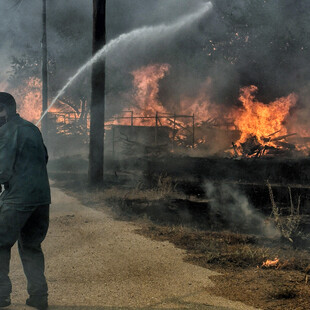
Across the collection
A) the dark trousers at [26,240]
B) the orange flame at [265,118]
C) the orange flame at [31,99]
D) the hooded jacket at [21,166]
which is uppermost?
the orange flame at [31,99]

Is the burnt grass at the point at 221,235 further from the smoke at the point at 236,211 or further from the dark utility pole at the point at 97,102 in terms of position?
the dark utility pole at the point at 97,102

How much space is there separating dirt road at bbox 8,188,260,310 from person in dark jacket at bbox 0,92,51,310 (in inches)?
12.1

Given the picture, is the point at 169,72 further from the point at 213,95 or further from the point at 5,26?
the point at 5,26

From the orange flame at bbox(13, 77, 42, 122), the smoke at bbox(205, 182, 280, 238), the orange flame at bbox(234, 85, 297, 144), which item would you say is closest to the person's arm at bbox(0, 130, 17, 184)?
the smoke at bbox(205, 182, 280, 238)

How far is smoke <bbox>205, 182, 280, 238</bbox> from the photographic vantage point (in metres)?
7.94

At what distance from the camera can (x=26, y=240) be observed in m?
3.97

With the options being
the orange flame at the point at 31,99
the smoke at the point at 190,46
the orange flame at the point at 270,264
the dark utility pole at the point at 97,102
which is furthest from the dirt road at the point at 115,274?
the orange flame at the point at 31,99

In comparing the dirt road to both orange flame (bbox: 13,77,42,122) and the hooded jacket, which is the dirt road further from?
orange flame (bbox: 13,77,42,122)

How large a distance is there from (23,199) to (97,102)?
8.99 metres

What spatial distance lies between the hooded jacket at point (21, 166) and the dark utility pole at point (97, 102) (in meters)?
8.64

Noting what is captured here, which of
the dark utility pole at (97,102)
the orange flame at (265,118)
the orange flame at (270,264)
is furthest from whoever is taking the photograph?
the orange flame at (265,118)

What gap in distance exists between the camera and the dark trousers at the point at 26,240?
382cm

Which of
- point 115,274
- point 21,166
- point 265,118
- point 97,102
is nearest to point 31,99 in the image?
point 265,118

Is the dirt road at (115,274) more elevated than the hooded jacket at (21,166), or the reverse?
the hooded jacket at (21,166)
